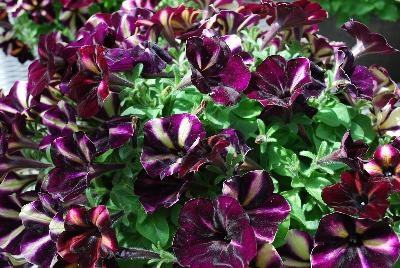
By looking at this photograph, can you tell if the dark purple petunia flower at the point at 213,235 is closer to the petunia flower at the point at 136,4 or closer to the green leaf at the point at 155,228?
the green leaf at the point at 155,228

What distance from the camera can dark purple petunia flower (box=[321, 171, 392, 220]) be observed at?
714mm

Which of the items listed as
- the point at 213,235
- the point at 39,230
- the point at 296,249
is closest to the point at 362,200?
the point at 296,249

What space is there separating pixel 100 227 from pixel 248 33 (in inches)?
22.4

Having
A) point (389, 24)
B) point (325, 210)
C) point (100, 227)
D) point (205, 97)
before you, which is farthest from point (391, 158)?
point (389, 24)

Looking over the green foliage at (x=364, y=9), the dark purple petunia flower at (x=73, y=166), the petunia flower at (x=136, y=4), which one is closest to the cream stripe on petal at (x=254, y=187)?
the dark purple petunia flower at (x=73, y=166)

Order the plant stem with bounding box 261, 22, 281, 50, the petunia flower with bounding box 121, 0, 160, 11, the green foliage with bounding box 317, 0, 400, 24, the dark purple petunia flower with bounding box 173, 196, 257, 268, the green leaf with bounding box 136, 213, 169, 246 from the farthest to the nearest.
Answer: the green foliage with bounding box 317, 0, 400, 24 → the petunia flower with bounding box 121, 0, 160, 11 → the plant stem with bounding box 261, 22, 281, 50 → the green leaf with bounding box 136, 213, 169, 246 → the dark purple petunia flower with bounding box 173, 196, 257, 268

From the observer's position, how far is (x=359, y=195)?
76 cm

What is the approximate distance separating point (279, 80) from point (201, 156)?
0.20m

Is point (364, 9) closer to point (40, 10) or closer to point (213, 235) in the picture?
point (40, 10)

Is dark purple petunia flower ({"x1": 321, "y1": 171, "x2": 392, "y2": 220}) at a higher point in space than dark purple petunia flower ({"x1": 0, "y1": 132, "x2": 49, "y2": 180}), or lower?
higher

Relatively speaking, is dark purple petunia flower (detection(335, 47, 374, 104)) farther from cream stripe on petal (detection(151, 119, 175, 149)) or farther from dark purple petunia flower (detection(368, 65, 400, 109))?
cream stripe on petal (detection(151, 119, 175, 149))

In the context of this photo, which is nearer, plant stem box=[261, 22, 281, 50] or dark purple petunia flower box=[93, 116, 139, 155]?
dark purple petunia flower box=[93, 116, 139, 155]

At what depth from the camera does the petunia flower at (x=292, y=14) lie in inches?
38.4

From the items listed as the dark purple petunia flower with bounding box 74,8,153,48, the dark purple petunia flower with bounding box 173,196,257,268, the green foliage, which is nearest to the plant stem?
the dark purple petunia flower with bounding box 74,8,153,48
